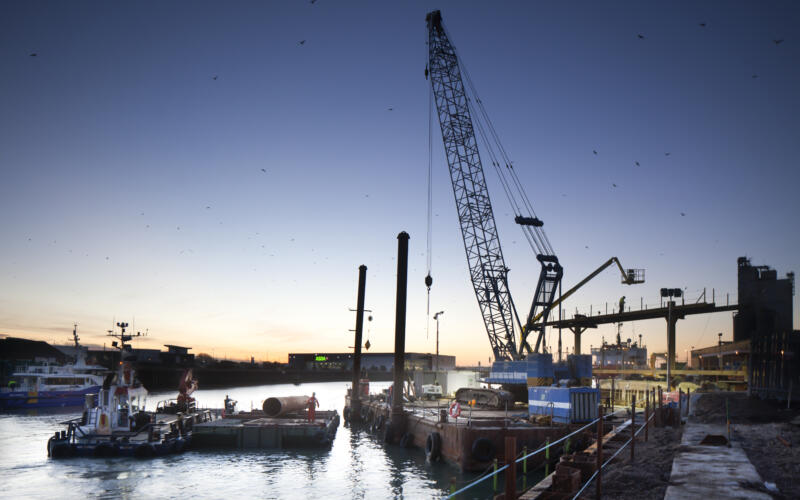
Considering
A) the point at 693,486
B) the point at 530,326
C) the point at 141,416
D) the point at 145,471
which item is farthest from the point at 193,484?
the point at 530,326

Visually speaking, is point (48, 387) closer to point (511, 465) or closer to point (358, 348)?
point (358, 348)

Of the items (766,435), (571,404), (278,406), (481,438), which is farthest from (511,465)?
(278,406)

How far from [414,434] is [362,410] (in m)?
20.8

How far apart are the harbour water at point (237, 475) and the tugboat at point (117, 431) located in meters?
0.77

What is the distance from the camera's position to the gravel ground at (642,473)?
1351 centimetres

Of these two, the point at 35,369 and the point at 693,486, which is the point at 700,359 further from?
the point at 35,369

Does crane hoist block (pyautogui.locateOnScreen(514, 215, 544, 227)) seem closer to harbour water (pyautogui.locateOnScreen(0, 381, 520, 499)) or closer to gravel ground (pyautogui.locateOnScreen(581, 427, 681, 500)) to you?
harbour water (pyautogui.locateOnScreen(0, 381, 520, 499))

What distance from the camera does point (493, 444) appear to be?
29.1m

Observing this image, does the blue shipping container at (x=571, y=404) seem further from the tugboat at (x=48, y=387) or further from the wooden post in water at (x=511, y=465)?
the tugboat at (x=48, y=387)

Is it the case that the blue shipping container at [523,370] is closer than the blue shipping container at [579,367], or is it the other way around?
the blue shipping container at [523,370]


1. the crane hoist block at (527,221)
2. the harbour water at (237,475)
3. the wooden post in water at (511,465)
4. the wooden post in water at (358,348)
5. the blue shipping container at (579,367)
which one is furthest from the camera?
the crane hoist block at (527,221)

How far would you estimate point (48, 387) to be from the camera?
82.6m

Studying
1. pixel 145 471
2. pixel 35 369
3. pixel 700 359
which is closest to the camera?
pixel 145 471

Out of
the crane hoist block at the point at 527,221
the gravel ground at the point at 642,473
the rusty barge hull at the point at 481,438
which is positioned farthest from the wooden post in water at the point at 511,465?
the crane hoist block at the point at 527,221
